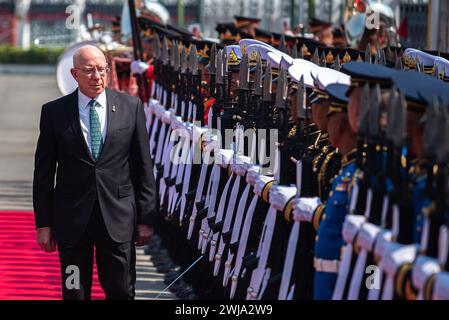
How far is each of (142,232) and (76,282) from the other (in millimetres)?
393

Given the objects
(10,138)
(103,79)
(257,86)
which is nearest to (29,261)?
(257,86)

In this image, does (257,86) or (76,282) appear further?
(257,86)

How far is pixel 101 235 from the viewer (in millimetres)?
6988

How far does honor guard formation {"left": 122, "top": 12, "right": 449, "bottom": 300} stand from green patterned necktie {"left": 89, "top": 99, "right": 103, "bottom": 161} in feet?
2.63

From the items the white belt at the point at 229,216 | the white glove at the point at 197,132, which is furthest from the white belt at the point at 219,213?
the white glove at the point at 197,132

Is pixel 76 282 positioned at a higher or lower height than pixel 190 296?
higher

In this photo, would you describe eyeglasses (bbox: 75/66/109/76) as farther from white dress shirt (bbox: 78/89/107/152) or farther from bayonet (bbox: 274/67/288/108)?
bayonet (bbox: 274/67/288/108)

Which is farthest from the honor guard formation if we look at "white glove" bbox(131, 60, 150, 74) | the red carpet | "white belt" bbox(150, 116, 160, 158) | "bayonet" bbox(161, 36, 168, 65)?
"white glove" bbox(131, 60, 150, 74)

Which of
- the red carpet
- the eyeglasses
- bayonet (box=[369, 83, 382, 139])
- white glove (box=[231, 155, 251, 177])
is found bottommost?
the red carpet

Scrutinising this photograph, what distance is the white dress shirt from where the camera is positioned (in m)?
7.02

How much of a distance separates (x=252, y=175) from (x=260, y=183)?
22cm

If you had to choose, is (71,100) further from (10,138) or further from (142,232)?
(10,138)

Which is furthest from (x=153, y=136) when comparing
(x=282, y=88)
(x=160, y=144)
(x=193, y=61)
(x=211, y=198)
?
(x=282, y=88)

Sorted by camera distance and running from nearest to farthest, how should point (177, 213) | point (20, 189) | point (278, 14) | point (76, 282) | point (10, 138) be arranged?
point (76, 282) → point (177, 213) → point (20, 189) → point (10, 138) → point (278, 14)
